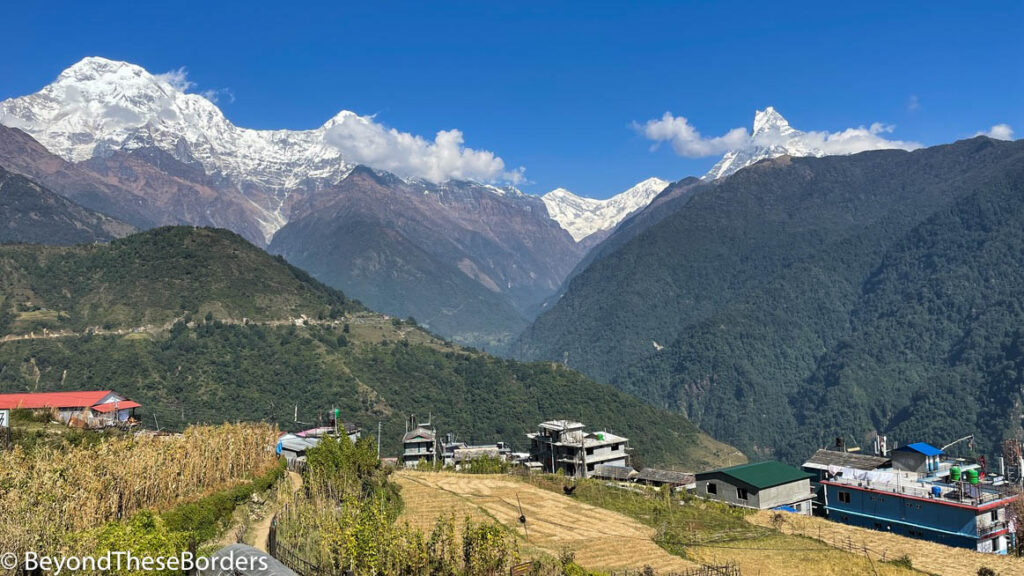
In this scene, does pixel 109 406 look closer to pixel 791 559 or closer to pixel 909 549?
pixel 791 559

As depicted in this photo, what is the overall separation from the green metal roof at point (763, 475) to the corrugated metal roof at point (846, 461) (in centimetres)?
945

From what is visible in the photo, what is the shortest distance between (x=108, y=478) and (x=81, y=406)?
43663 millimetres

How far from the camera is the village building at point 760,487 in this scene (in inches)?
2432

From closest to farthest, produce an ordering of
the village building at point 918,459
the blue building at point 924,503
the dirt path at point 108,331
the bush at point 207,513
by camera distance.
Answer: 1. the bush at point 207,513
2. the blue building at point 924,503
3. the village building at point 918,459
4. the dirt path at point 108,331

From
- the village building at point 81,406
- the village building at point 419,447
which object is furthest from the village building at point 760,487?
the village building at point 81,406

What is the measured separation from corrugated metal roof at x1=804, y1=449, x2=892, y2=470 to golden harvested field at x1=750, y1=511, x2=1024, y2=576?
19173 mm

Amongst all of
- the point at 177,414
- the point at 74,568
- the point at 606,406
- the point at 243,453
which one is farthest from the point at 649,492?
the point at 606,406

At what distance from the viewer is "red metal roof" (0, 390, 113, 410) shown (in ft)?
220

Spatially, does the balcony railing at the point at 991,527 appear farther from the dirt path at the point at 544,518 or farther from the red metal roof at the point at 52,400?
the red metal roof at the point at 52,400

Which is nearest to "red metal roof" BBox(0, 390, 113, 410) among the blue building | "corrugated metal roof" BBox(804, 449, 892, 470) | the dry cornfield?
the dry cornfield

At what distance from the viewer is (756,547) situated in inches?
1735

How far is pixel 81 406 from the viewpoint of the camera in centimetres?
7131

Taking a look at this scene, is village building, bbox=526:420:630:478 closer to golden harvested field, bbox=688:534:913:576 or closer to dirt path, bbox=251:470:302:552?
golden harvested field, bbox=688:534:913:576

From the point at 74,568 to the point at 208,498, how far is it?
1691 cm
